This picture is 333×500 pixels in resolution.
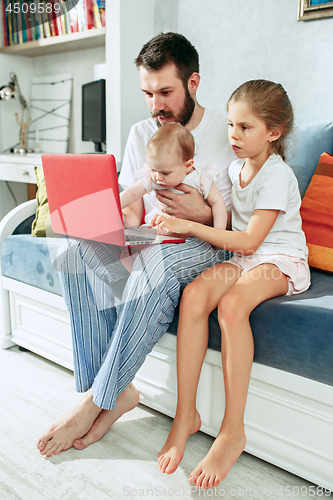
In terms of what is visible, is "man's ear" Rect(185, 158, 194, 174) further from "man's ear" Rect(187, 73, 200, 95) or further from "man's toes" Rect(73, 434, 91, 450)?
"man's toes" Rect(73, 434, 91, 450)

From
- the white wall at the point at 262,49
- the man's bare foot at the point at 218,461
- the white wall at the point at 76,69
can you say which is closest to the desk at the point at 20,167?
the white wall at the point at 76,69

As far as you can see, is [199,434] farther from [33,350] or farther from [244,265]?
[33,350]

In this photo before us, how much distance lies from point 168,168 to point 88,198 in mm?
244

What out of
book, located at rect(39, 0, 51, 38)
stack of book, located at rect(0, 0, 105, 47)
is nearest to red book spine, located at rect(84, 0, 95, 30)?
stack of book, located at rect(0, 0, 105, 47)

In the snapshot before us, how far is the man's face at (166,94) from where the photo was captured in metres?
1.31

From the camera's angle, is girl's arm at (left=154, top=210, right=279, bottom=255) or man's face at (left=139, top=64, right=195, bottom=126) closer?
girl's arm at (left=154, top=210, right=279, bottom=255)

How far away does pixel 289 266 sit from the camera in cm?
106

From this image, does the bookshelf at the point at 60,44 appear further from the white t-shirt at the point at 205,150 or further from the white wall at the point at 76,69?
the white t-shirt at the point at 205,150

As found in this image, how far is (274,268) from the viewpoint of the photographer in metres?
1.05

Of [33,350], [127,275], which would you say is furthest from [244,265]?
[33,350]

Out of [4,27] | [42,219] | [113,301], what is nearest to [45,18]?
[4,27]

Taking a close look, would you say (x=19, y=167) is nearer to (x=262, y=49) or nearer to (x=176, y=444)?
(x=262, y=49)

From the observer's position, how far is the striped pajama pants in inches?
39.6

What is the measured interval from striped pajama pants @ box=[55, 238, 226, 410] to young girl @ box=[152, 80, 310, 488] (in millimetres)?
57
